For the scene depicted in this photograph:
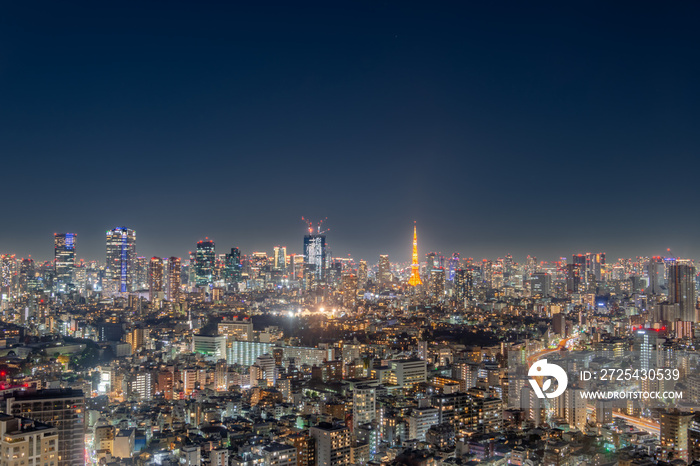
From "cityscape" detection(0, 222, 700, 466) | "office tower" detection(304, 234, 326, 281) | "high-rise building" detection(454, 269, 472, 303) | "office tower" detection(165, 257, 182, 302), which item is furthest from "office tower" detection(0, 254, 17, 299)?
"high-rise building" detection(454, 269, 472, 303)

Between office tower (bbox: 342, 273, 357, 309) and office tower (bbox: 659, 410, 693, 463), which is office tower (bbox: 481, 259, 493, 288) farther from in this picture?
office tower (bbox: 659, 410, 693, 463)

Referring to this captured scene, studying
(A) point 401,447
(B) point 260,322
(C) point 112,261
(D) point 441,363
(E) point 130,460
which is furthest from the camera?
(C) point 112,261

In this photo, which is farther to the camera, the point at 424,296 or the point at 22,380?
the point at 424,296

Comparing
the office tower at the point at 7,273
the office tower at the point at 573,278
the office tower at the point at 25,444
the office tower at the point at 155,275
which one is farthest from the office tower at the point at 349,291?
the office tower at the point at 25,444

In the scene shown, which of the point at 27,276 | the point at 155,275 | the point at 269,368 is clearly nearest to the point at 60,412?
the point at 269,368

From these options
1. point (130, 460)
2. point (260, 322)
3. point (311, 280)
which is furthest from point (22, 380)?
point (311, 280)

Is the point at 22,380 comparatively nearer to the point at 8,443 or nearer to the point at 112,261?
the point at 8,443
